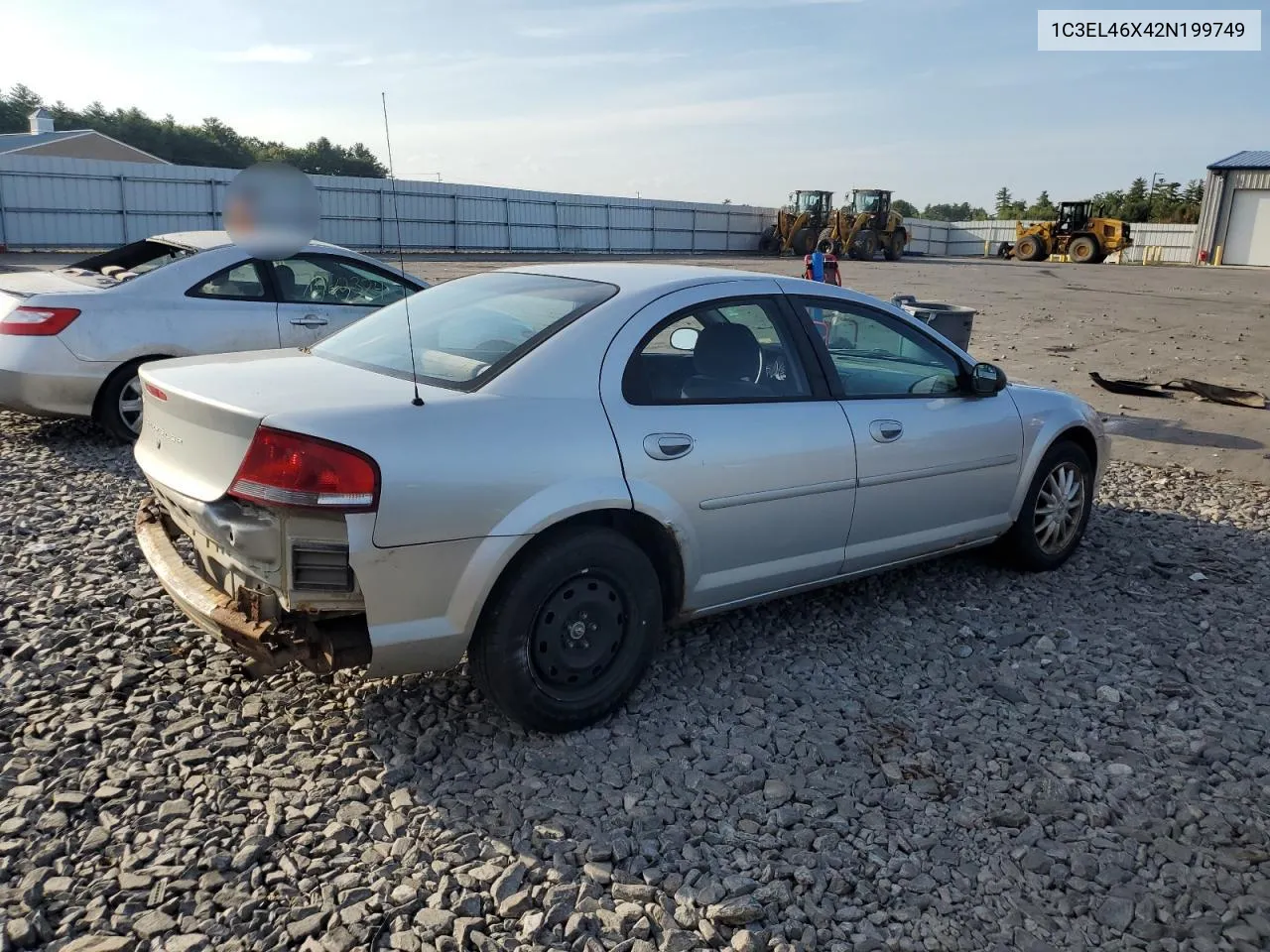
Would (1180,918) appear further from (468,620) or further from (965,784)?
(468,620)

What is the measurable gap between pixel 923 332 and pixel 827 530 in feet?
3.91

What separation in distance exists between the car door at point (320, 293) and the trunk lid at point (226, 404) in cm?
358

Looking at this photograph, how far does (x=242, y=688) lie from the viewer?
3.62 metres

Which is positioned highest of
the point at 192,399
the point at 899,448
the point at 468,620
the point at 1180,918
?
the point at 192,399

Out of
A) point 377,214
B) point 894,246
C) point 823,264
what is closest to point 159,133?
point 377,214

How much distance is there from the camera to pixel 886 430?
4180 millimetres

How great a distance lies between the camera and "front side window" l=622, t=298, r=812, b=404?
11.7 ft

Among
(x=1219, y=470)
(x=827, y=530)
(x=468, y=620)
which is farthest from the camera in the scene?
(x=1219, y=470)

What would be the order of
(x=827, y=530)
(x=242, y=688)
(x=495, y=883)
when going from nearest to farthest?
(x=495, y=883) < (x=242, y=688) < (x=827, y=530)

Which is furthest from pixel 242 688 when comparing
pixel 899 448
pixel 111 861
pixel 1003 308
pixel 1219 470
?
pixel 1003 308

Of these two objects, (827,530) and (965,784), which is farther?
(827,530)

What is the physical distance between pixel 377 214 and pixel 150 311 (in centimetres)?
→ 2868

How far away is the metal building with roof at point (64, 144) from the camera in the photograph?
3659 centimetres

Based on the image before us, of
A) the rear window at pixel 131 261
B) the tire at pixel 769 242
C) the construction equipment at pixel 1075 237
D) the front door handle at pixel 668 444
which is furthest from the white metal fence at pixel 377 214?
the front door handle at pixel 668 444
